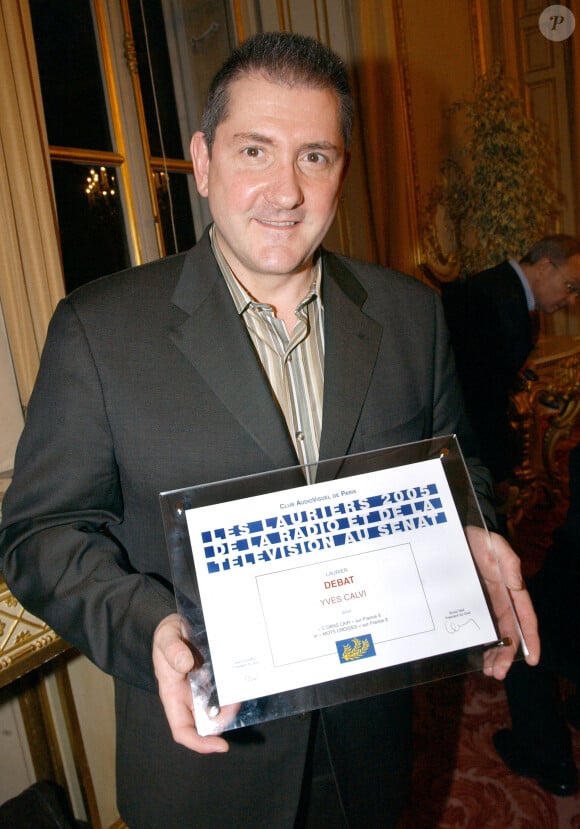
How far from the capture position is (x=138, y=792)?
1.16 m

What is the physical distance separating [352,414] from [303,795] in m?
0.74

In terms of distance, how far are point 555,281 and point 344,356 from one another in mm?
2687

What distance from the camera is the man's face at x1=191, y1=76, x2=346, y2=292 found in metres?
1.09

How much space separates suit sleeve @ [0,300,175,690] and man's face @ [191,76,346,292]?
0.34 meters

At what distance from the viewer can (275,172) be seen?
3.62 ft

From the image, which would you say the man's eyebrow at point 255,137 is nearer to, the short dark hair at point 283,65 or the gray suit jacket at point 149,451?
the short dark hair at point 283,65

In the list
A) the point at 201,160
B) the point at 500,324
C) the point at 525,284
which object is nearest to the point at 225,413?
the point at 201,160

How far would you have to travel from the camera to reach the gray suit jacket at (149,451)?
98cm

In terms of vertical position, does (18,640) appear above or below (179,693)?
below

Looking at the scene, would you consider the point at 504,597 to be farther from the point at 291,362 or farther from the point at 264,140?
the point at 264,140

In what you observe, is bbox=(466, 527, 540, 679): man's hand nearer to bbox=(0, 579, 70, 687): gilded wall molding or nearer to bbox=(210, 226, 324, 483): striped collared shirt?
bbox=(210, 226, 324, 483): striped collared shirt

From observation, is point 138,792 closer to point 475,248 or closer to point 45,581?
point 45,581

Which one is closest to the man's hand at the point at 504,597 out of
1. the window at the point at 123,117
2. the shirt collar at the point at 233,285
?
the shirt collar at the point at 233,285
